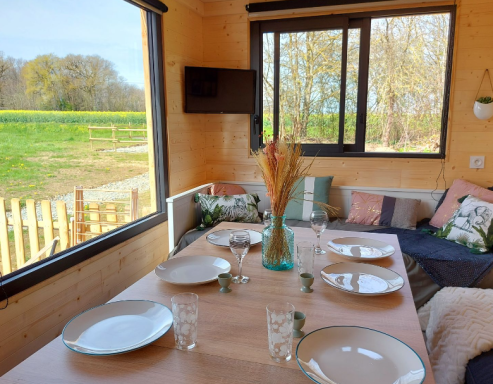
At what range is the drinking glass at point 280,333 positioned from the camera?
876 mm

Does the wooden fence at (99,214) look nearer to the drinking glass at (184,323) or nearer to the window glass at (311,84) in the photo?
the window glass at (311,84)


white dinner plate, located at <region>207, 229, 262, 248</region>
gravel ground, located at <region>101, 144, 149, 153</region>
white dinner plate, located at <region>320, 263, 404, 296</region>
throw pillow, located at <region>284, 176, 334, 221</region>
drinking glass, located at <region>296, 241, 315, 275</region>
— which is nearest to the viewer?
white dinner plate, located at <region>320, 263, 404, 296</region>

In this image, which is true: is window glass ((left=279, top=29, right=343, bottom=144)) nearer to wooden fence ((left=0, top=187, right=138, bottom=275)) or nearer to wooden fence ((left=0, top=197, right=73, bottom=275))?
wooden fence ((left=0, top=187, right=138, bottom=275))

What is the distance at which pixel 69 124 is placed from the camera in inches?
87.0

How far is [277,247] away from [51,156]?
1459mm

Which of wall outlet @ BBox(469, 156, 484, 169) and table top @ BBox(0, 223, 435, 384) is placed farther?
wall outlet @ BBox(469, 156, 484, 169)

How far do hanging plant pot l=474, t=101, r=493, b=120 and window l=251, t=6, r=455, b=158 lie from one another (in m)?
0.23

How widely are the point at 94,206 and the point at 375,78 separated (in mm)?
2439

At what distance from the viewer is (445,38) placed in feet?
9.77

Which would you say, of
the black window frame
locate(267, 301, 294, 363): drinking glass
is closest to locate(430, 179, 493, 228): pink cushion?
the black window frame

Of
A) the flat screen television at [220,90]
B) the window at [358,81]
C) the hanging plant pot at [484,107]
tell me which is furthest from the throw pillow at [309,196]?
the hanging plant pot at [484,107]

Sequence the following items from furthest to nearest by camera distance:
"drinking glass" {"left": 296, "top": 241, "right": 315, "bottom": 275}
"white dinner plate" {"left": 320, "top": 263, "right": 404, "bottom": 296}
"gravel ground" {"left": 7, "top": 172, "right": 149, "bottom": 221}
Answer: "gravel ground" {"left": 7, "top": 172, "right": 149, "bottom": 221} < "drinking glass" {"left": 296, "top": 241, "right": 315, "bottom": 275} < "white dinner plate" {"left": 320, "top": 263, "right": 404, "bottom": 296}

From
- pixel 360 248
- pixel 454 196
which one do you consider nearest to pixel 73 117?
pixel 360 248

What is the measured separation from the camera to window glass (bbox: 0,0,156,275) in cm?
188
